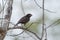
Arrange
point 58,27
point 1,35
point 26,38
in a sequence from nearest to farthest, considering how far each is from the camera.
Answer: point 1,35
point 26,38
point 58,27

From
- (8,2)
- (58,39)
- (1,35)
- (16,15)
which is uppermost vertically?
(8,2)

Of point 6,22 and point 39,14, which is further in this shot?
point 39,14

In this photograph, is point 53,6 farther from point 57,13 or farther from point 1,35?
point 1,35

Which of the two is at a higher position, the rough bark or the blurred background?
the rough bark

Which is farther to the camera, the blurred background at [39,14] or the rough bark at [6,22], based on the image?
the blurred background at [39,14]

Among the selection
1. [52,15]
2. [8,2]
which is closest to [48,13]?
[52,15]

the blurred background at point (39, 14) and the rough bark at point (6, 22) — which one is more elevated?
the rough bark at point (6, 22)

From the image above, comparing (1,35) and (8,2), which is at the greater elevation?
(8,2)

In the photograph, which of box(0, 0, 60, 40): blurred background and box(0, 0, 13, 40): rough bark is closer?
box(0, 0, 13, 40): rough bark

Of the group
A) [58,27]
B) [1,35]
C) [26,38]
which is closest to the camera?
[1,35]

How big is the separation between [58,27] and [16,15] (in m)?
0.72

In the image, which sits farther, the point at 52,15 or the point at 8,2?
the point at 52,15

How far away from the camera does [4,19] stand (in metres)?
1.97

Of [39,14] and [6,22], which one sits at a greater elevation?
[6,22]
